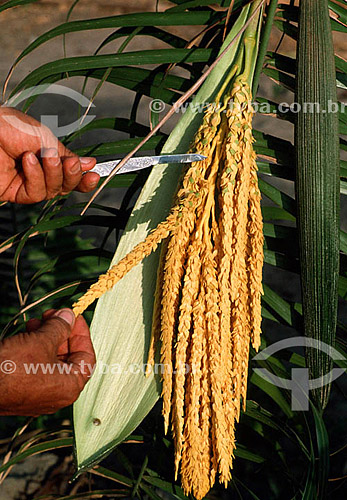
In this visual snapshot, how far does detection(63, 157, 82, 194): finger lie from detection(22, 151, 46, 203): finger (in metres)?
0.02

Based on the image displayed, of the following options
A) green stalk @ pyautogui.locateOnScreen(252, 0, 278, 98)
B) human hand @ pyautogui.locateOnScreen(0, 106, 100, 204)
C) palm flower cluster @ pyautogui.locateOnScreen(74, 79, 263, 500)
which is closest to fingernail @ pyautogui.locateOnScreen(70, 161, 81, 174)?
human hand @ pyautogui.locateOnScreen(0, 106, 100, 204)

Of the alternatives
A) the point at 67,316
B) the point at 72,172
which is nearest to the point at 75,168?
the point at 72,172

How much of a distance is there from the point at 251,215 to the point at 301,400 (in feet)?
0.91

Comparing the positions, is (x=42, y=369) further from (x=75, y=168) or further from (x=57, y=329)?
(x=75, y=168)

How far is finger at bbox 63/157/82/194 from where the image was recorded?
49 centimetres

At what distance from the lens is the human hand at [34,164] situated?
1.63 ft

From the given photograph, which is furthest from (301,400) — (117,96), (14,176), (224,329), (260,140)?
(117,96)

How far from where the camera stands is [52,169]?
49 cm

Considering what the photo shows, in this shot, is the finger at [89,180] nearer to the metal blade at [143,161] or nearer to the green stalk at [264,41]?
the metal blade at [143,161]

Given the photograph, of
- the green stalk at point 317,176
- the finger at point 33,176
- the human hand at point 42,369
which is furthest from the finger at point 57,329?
the green stalk at point 317,176

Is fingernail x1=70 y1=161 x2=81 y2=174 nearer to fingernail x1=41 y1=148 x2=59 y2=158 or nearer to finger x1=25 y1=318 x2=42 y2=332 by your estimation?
fingernail x1=41 y1=148 x2=59 y2=158

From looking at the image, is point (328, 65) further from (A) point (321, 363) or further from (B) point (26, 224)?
(B) point (26, 224)

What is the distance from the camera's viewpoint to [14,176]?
57 cm

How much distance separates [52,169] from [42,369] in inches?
7.8
